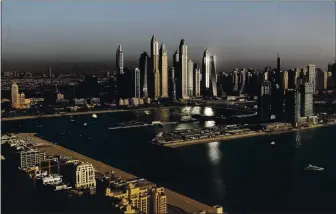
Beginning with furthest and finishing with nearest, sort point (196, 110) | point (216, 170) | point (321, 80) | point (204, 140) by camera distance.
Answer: point (321, 80) → point (196, 110) → point (204, 140) → point (216, 170)

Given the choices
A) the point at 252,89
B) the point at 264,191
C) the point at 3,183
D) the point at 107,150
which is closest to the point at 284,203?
the point at 264,191

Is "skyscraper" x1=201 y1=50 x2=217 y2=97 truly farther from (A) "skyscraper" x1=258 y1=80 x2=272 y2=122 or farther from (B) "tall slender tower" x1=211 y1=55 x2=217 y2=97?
(A) "skyscraper" x1=258 y1=80 x2=272 y2=122

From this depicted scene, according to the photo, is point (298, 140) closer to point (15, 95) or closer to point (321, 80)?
point (15, 95)

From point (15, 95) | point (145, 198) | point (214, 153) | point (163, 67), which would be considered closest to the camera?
point (145, 198)

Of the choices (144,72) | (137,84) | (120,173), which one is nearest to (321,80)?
(144,72)

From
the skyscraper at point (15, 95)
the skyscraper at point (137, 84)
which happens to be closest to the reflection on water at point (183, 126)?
the skyscraper at point (15, 95)

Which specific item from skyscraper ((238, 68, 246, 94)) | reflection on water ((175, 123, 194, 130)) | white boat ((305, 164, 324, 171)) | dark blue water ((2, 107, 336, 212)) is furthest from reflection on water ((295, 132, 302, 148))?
skyscraper ((238, 68, 246, 94))
